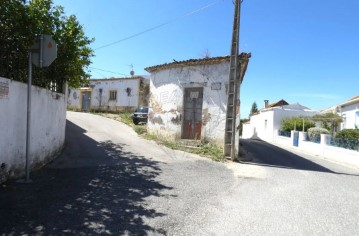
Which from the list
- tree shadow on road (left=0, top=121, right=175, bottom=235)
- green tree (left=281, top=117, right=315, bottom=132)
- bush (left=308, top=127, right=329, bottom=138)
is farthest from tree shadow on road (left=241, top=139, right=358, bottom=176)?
green tree (left=281, top=117, right=315, bottom=132)

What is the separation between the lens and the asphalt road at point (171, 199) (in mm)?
4289

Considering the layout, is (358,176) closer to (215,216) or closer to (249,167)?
(249,167)

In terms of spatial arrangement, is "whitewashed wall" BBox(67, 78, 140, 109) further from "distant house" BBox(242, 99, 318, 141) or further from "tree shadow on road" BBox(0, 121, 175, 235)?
"tree shadow on road" BBox(0, 121, 175, 235)

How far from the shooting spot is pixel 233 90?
1123 cm

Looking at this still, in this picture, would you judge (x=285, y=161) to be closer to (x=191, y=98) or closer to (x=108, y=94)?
(x=191, y=98)

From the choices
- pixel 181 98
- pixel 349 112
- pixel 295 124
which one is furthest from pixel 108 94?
pixel 349 112

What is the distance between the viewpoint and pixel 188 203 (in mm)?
5496

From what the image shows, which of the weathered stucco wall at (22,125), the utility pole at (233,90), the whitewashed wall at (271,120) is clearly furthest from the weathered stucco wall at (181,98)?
the whitewashed wall at (271,120)

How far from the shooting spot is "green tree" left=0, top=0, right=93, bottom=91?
629 cm

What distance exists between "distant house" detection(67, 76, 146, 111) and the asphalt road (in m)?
16.8

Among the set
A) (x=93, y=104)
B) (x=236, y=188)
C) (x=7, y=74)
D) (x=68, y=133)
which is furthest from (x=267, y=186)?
(x=93, y=104)

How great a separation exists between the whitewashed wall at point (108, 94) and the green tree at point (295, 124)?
12.7 meters

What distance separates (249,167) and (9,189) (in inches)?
282

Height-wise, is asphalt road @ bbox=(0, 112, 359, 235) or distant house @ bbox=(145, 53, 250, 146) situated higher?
distant house @ bbox=(145, 53, 250, 146)
